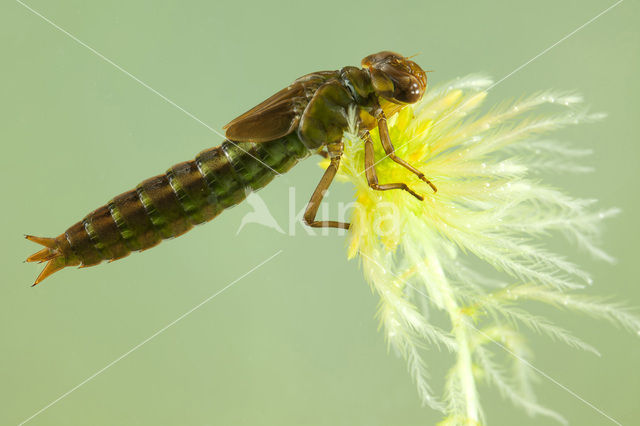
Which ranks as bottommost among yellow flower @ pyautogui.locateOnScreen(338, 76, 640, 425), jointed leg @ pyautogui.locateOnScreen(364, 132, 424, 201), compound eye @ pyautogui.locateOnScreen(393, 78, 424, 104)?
yellow flower @ pyautogui.locateOnScreen(338, 76, 640, 425)

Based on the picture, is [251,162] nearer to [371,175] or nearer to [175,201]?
[175,201]

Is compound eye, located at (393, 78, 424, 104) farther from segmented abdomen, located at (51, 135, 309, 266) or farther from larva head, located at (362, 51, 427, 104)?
segmented abdomen, located at (51, 135, 309, 266)

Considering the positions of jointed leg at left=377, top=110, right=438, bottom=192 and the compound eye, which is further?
the compound eye

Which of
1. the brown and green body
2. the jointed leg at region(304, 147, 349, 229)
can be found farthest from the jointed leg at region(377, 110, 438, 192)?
the jointed leg at region(304, 147, 349, 229)

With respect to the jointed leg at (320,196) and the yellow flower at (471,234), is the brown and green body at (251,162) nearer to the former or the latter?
the jointed leg at (320,196)

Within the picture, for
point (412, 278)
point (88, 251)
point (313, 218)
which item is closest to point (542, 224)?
point (412, 278)
